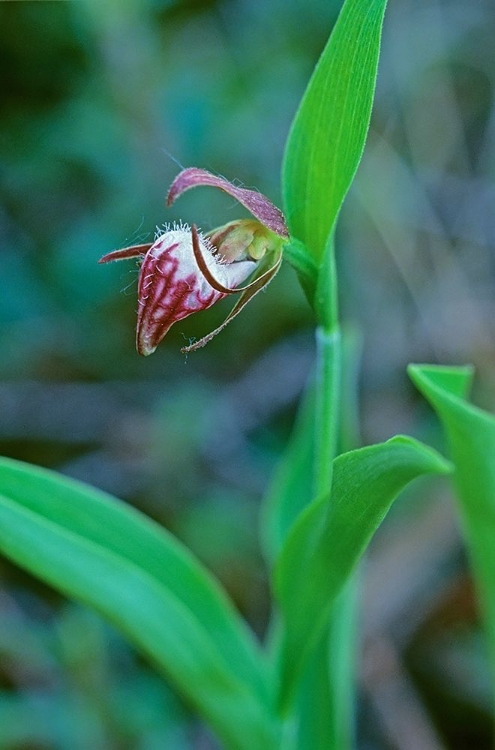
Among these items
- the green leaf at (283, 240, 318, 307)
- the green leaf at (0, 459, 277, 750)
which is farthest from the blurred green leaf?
the green leaf at (283, 240, 318, 307)

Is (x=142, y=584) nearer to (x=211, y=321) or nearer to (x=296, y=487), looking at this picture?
(x=296, y=487)

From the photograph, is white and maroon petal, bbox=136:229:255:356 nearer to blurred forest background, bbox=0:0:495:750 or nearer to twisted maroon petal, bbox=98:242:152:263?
twisted maroon petal, bbox=98:242:152:263

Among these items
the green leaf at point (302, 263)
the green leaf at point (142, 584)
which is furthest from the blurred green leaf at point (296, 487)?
the green leaf at point (302, 263)

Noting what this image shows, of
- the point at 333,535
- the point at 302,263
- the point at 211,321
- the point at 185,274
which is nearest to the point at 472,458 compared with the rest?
the point at 333,535

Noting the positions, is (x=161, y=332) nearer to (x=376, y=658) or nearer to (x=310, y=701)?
(x=310, y=701)

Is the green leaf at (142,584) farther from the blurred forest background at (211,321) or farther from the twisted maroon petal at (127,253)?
the blurred forest background at (211,321)

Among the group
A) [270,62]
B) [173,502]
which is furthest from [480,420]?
[270,62]
